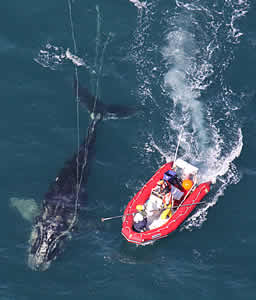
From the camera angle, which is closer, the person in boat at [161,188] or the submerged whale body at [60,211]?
the submerged whale body at [60,211]

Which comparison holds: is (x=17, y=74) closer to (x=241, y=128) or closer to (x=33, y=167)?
(x=33, y=167)

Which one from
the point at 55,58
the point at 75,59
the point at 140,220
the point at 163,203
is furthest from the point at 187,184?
the point at 55,58

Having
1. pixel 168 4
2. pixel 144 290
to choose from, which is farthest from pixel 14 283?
pixel 168 4

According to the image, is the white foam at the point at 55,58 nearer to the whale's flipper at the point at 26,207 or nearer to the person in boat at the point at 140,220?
the whale's flipper at the point at 26,207

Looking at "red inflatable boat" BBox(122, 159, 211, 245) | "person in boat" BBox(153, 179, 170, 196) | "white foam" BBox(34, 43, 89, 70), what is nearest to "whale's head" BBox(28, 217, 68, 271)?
"red inflatable boat" BBox(122, 159, 211, 245)

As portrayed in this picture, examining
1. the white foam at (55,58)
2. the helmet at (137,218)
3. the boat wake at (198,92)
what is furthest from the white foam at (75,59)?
the helmet at (137,218)

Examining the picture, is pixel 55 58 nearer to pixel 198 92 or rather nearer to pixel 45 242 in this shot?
pixel 198 92
